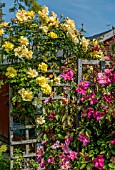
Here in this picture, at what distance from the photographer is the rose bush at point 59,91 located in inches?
142

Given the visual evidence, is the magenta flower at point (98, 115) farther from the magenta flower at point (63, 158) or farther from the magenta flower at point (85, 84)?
the magenta flower at point (63, 158)

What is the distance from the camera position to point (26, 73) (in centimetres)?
485

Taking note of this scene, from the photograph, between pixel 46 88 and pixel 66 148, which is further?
pixel 46 88

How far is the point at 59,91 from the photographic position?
443 centimetres

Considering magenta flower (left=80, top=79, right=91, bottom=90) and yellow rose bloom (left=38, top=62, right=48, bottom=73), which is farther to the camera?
yellow rose bloom (left=38, top=62, right=48, bottom=73)

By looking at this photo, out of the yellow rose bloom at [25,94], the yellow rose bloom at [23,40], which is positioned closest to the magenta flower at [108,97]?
the yellow rose bloom at [25,94]

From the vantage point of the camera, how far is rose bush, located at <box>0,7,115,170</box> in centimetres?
361

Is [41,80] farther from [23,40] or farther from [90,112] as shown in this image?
[90,112]

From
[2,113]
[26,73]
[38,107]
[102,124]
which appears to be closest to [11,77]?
[26,73]

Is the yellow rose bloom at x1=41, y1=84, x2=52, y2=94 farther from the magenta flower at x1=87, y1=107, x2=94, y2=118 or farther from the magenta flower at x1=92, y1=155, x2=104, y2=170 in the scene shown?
the magenta flower at x1=92, y1=155, x2=104, y2=170

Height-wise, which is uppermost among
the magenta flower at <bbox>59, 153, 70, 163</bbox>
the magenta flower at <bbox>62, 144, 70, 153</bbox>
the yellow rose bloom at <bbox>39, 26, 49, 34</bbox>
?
the yellow rose bloom at <bbox>39, 26, 49, 34</bbox>

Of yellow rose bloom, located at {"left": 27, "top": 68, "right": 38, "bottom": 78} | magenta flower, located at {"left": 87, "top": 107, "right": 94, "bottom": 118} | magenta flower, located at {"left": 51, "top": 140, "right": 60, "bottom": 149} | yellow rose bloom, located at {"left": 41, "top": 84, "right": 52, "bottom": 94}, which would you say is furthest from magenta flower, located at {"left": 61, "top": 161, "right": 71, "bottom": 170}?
yellow rose bloom, located at {"left": 27, "top": 68, "right": 38, "bottom": 78}

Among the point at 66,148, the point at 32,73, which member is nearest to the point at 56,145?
the point at 66,148

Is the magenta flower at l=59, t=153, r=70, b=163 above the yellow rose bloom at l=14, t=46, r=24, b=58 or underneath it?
underneath
